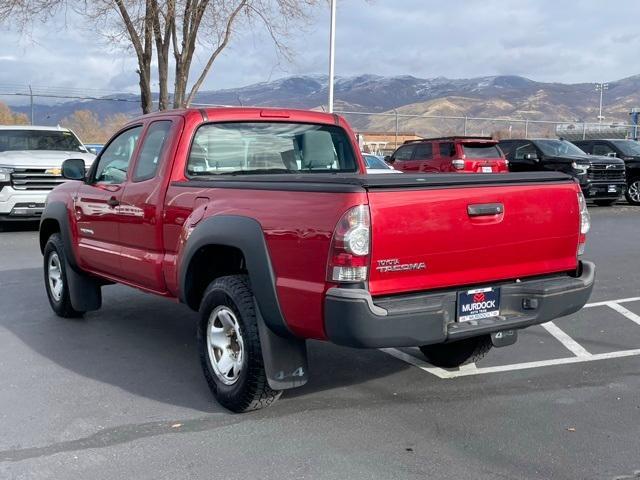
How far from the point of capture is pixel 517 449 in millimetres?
3861

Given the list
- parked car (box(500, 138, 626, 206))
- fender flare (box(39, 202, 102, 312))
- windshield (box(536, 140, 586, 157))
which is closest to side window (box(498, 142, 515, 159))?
parked car (box(500, 138, 626, 206))

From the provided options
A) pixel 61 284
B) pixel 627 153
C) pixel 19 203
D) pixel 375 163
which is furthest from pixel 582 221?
pixel 627 153

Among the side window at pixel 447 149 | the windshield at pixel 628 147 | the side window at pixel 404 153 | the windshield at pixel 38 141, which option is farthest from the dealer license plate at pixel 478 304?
the windshield at pixel 628 147

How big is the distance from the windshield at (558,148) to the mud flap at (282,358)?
16063 mm

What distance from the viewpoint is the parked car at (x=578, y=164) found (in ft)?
59.7

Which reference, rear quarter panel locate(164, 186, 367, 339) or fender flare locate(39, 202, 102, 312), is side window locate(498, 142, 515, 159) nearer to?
fender flare locate(39, 202, 102, 312)

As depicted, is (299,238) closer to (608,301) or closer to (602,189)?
(608,301)

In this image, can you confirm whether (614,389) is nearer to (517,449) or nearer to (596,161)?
(517,449)

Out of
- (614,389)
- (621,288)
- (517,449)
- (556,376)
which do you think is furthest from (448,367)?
(621,288)

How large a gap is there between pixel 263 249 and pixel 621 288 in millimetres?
5626

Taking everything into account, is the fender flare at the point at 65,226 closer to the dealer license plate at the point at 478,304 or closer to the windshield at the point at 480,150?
the dealer license plate at the point at 478,304

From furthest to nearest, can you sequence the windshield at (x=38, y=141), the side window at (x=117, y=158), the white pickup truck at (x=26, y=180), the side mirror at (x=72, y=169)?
the windshield at (x=38, y=141)
the white pickup truck at (x=26, y=180)
the side mirror at (x=72, y=169)
the side window at (x=117, y=158)

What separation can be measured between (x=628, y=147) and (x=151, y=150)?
59.0ft

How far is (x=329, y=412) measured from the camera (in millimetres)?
4438
